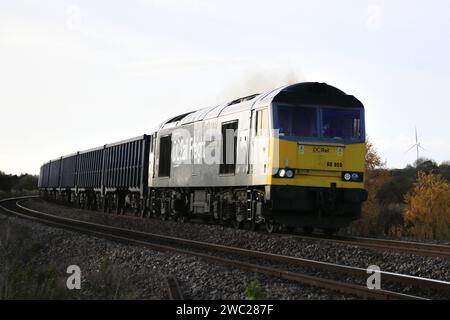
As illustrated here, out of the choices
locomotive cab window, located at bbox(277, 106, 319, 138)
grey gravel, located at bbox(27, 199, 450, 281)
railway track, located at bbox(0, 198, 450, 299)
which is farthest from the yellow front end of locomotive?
railway track, located at bbox(0, 198, 450, 299)

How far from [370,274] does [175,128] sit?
12608 mm

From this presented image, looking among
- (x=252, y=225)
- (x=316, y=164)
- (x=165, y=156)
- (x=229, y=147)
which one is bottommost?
(x=252, y=225)

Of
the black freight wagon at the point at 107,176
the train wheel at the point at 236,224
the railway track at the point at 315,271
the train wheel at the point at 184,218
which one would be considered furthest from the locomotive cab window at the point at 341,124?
the black freight wagon at the point at 107,176

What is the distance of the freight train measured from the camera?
1469 cm

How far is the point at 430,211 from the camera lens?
189 ft

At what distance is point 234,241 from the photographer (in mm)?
15039

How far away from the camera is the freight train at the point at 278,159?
1469 cm

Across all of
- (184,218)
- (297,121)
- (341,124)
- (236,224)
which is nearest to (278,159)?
(297,121)

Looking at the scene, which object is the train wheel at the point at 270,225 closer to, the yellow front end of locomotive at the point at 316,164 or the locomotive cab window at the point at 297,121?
the yellow front end of locomotive at the point at 316,164

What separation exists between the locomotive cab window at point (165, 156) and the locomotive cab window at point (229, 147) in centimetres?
456

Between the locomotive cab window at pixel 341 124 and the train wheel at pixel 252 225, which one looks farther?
the train wheel at pixel 252 225

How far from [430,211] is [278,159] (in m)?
46.7

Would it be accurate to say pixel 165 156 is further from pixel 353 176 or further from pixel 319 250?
pixel 319 250

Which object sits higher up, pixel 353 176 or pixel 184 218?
pixel 353 176
